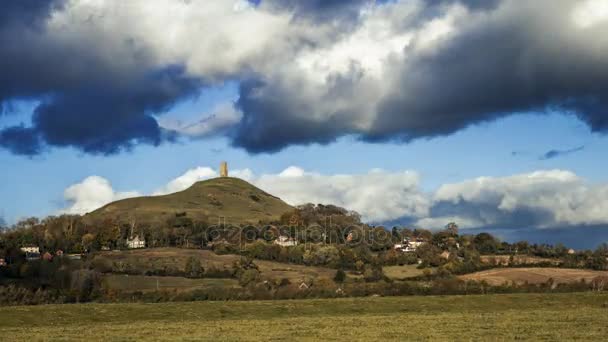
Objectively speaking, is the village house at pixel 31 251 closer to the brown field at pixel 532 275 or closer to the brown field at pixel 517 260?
the brown field at pixel 532 275

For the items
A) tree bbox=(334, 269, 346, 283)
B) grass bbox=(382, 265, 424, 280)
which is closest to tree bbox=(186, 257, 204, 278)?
tree bbox=(334, 269, 346, 283)

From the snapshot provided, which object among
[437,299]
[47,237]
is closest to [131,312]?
[437,299]

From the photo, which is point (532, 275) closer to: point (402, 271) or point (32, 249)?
point (402, 271)

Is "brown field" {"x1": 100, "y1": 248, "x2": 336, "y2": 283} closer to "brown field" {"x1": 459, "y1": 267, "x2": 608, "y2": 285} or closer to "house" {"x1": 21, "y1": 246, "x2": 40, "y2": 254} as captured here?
"house" {"x1": 21, "y1": 246, "x2": 40, "y2": 254}

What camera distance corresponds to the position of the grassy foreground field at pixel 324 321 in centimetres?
3681

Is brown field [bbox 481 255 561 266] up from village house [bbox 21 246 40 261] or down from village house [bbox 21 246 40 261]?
down

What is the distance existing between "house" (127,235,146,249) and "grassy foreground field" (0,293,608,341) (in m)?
119

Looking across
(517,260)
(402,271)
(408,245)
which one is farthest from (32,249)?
(517,260)

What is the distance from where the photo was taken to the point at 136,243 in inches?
7239

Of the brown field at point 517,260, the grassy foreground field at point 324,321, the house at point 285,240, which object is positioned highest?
the house at point 285,240

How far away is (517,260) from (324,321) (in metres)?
103

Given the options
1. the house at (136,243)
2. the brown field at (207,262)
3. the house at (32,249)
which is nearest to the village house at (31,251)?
the house at (32,249)

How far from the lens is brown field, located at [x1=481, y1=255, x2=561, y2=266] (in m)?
137

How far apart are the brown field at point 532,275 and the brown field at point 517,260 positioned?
8622 millimetres
